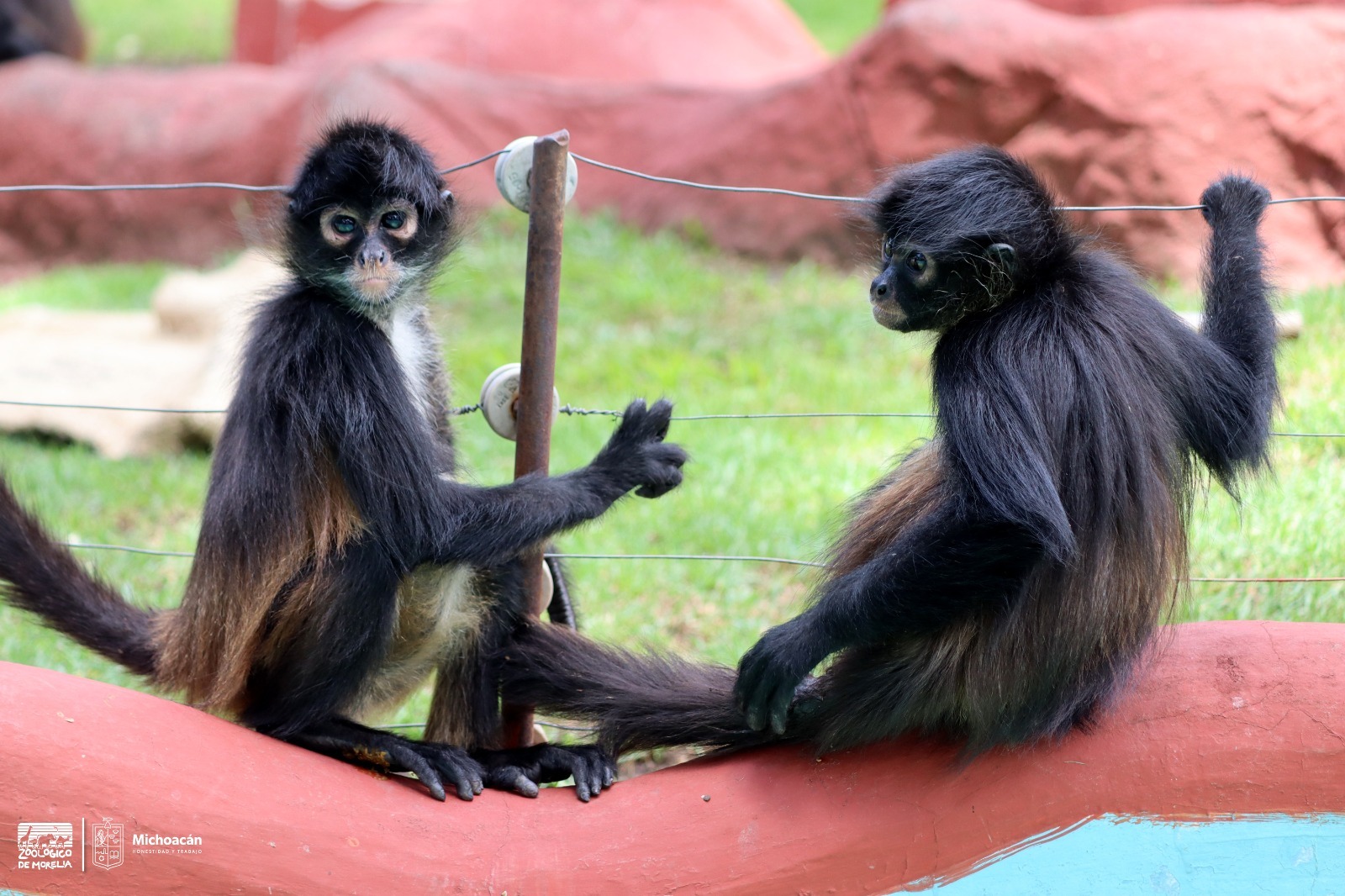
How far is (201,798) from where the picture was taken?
3.12 m

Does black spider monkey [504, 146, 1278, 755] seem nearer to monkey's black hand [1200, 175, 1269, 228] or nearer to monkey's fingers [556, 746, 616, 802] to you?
monkey's fingers [556, 746, 616, 802]

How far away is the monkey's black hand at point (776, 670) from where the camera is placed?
320 cm

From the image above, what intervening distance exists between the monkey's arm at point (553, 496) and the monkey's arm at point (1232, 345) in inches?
60.3

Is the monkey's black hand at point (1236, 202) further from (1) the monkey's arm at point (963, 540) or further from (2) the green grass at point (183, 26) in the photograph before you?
(2) the green grass at point (183, 26)

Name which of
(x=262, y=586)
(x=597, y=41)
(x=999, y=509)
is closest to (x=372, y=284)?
(x=262, y=586)

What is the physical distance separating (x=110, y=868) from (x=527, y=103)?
9424mm

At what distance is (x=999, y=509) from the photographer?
300 cm

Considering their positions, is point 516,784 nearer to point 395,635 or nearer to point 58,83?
point 395,635

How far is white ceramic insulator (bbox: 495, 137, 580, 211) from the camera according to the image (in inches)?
148

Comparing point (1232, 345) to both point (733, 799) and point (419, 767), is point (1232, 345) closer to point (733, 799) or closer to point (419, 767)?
point (733, 799)

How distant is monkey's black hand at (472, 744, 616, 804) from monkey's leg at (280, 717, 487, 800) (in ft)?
0.26

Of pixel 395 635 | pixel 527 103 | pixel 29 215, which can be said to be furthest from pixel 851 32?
pixel 395 635

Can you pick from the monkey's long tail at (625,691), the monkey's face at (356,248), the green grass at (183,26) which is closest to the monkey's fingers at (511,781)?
the monkey's long tail at (625,691)

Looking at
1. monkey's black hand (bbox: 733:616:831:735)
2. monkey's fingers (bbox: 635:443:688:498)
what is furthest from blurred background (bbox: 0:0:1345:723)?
monkey's black hand (bbox: 733:616:831:735)
